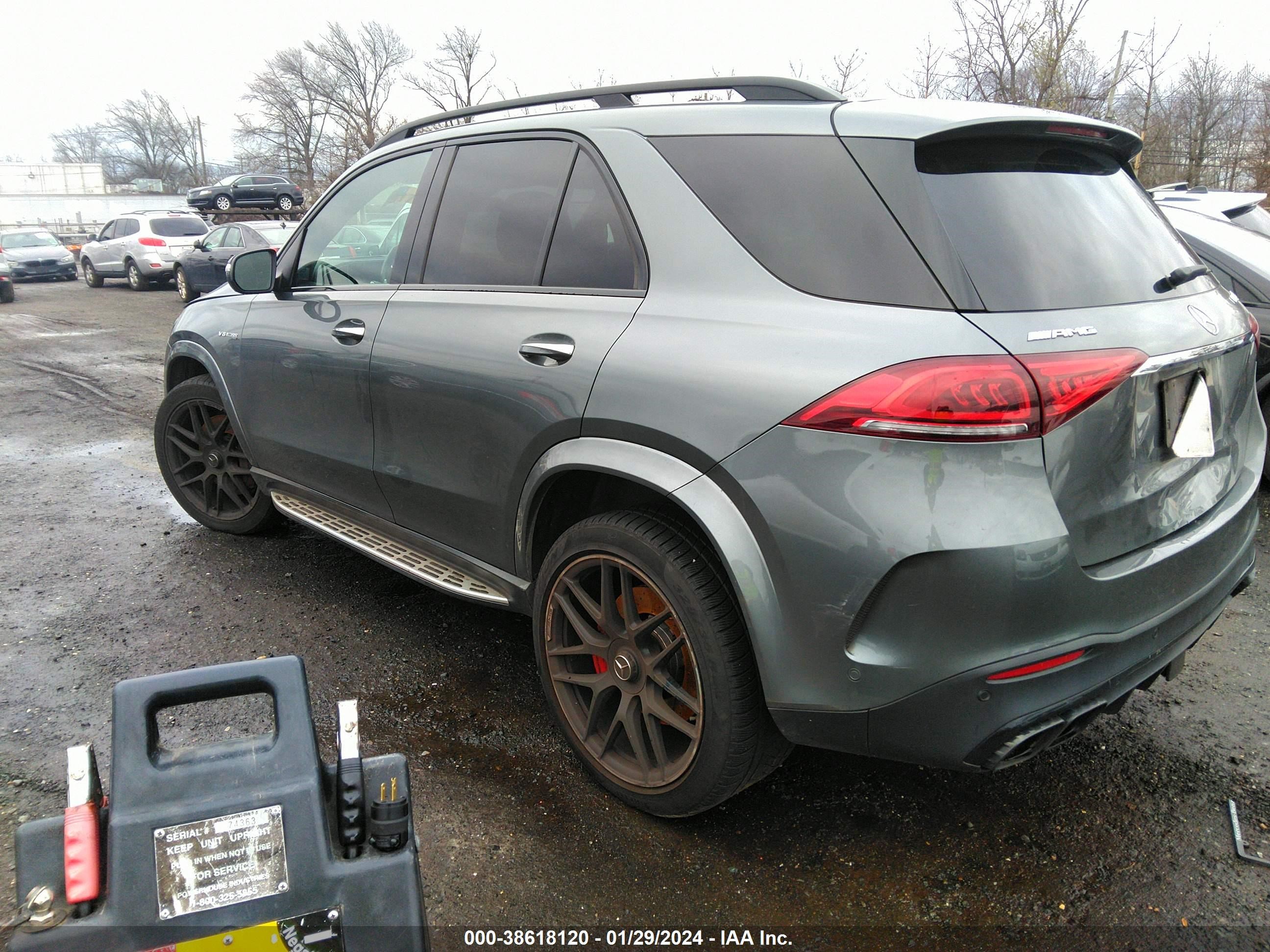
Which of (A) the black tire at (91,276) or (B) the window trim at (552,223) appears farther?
(A) the black tire at (91,276)

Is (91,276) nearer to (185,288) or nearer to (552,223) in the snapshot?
(185,288)

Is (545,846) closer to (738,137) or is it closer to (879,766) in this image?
(879,766)

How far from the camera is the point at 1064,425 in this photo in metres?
1.85

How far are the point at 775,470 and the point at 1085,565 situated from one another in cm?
69

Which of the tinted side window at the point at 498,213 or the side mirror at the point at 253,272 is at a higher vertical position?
the tinted side window at the point at 498,213

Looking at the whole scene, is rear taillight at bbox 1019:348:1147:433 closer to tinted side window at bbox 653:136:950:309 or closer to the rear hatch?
the rear hatch

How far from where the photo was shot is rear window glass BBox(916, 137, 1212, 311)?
1.96m

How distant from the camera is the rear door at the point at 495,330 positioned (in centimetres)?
252

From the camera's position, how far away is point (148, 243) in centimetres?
2031

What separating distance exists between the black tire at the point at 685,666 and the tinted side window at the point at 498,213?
91cm

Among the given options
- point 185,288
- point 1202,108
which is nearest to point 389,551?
point 185,288

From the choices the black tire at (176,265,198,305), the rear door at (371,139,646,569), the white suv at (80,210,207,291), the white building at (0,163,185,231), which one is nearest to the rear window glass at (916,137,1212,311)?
the rear door at (371,139,646,569)

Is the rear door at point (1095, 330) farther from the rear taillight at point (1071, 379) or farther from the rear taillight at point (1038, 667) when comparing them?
the rear taillight at point (1038, 667)

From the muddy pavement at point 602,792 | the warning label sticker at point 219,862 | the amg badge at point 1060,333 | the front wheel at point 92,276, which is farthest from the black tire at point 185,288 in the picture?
the amg badge at point 1060,333
